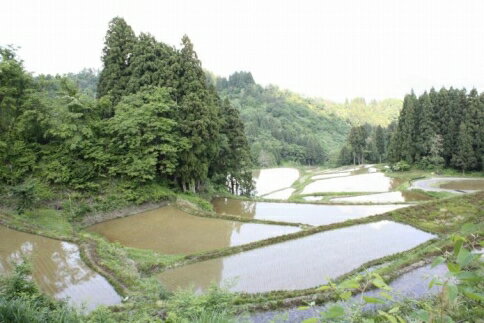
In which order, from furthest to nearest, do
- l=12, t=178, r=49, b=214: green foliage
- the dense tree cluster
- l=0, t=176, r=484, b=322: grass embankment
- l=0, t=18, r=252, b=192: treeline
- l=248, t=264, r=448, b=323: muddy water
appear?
1. the dense tree cluster
2. l=0, t=18, r=252, b=192: treeline
3. l=12, t=178, r=49, b=214: green foliage
4. l=0, t=176, r=484, b=322: grass embankment
5. l=248, t=264, r=448, b=323: muddy water

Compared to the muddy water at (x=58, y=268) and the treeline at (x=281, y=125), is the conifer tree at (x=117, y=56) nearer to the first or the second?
the muddy water at (x=58, y=268)

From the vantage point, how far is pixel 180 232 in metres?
15.7

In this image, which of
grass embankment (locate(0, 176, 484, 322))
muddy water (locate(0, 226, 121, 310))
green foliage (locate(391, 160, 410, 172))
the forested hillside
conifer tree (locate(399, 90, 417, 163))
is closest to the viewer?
grass embankment (locate(0, 176, 484, 322))

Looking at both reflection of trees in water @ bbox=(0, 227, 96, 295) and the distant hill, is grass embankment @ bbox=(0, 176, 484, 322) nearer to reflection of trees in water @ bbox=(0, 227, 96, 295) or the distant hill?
reflection of trees in water @ bbox=(0, 227, 96, 295)

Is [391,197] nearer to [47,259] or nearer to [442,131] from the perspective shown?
[442,131]

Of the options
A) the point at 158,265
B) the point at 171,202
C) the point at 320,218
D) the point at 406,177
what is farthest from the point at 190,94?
the point at 406,177

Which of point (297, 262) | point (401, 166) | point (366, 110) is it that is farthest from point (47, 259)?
point (366, 110)

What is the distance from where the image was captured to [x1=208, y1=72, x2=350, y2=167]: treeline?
88.9 m

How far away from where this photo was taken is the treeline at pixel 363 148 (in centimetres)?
6288

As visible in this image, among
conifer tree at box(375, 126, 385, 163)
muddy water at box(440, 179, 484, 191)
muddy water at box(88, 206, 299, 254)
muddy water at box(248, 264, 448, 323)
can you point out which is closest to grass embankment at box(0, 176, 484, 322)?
muddy water at box(248, 264, 448, 323)

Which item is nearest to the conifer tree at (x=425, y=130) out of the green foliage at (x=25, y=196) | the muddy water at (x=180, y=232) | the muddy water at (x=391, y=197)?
the muddy water at (x=391, y=197)

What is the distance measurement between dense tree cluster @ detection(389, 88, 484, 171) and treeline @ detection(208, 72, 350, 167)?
34863 mm

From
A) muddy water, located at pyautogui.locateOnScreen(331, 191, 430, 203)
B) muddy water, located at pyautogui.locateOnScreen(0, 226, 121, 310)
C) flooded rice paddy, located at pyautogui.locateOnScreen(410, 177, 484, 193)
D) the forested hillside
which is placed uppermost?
the forested hillside

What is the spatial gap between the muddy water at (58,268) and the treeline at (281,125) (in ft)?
195
